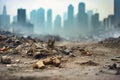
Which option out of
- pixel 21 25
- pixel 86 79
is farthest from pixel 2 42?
pixel 21 25

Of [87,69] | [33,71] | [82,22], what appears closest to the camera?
[33,71]

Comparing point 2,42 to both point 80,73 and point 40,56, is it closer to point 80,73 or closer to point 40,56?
point 40,56

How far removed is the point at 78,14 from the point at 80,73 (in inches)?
6962

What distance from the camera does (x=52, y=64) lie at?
16953 millimetres

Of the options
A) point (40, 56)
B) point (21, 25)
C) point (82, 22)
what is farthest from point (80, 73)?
point (82, 22)

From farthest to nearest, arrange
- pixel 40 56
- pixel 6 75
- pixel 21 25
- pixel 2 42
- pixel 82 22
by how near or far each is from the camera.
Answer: pixel 82 22
pixel 21 25
pixel 2 42
pixel 40 56
pixel 6 75

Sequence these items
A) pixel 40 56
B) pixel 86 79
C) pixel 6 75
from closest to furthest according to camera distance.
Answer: pixel 86 79 < pixel 6 75 < pixel 40 56

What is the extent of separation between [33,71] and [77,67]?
9.92ft

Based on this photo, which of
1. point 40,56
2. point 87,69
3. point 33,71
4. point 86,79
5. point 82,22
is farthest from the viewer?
point 82,22

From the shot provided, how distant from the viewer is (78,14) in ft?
625

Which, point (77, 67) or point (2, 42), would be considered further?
point (2, 42)

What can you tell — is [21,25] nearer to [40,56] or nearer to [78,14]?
[78,14]

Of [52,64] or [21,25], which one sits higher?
[21,25]

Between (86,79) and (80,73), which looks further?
(80,73)
